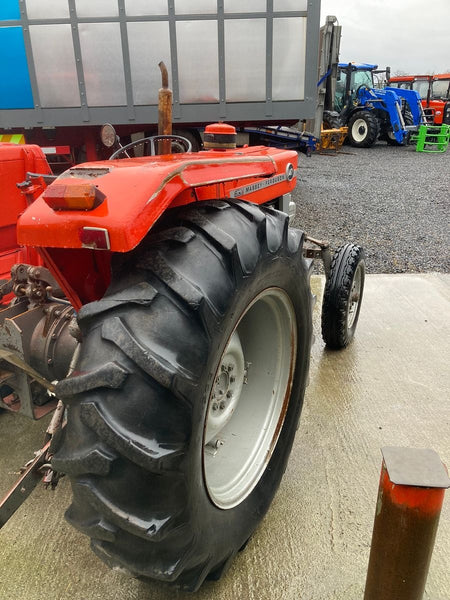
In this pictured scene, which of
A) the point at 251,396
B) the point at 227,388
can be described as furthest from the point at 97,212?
the point at 251,396

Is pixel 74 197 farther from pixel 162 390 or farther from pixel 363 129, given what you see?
pixel 363 129

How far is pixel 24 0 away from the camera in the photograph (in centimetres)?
523

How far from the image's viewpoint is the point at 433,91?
21109mm

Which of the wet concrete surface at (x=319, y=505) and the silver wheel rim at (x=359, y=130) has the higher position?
the silver wheel rim at (x=359, y=130)

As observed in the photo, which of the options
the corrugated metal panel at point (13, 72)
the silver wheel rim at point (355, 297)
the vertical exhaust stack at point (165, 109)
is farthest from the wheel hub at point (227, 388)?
the corrugated metal panel at point (13, 72)

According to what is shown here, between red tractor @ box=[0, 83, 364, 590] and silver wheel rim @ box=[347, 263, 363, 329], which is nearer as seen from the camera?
red tractor @ box=[0, 83, 364, 590]

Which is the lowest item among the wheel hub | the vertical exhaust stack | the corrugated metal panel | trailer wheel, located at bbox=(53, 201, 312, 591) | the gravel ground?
the gravel ground

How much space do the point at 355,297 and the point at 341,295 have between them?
351 mm

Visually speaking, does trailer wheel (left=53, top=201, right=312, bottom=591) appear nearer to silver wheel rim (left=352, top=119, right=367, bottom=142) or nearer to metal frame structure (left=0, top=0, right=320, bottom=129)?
metal frame structure (left=0, top=0, right=320, bottom=129)

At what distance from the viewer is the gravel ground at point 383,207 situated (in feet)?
18.4

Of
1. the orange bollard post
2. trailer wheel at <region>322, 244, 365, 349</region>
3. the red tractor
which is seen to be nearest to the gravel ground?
trailer wheel at <region>322, 244, 365, 349</region>

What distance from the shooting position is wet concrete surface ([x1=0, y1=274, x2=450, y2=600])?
64.6 inches

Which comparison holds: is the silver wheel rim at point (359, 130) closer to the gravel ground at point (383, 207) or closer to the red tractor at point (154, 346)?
the gravel ground at point (383, 207)

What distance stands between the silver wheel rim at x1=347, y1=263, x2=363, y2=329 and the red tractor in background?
16.0 metres
